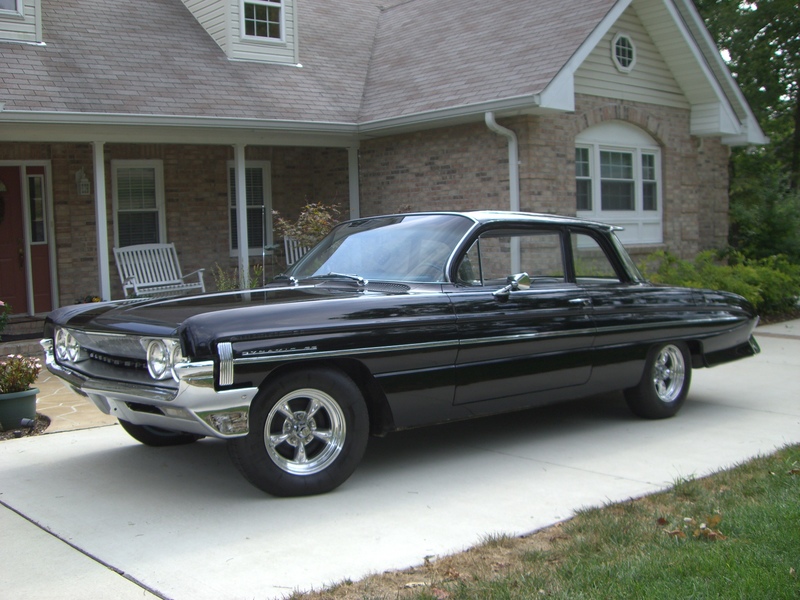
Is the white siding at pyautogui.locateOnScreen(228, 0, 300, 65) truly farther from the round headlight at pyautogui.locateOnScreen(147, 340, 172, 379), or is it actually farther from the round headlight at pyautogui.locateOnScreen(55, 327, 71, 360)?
the round headlight at pyautogui.locateOnScreen(147, 340, 172, 379)

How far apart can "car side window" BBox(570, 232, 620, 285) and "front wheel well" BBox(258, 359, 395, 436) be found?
6.95ft

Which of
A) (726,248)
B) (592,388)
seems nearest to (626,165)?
(726,248)

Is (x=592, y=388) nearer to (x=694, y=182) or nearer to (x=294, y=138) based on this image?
(x=294, y=138)

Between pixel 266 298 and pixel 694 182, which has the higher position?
pixel 694 182

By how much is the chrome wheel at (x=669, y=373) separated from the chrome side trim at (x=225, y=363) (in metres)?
3.77

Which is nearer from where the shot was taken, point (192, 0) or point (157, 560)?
point (157, 560)

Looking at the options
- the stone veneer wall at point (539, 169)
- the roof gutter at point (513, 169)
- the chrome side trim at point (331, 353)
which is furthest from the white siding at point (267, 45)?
the chrome side trim at point (331, 353)

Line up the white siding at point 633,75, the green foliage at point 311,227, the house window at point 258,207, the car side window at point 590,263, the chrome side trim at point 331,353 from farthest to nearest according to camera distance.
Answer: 1. the house window at point 258,207
2. the white siding at point 633,75
3. the green foliage at point 311,227
4. the car side window at point 590,263
5. the chrome side trim at point 331,353

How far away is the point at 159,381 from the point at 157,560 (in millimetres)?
1018

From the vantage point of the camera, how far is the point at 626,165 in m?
14.5

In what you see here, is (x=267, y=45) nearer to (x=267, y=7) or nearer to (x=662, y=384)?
(x=267, y=7)

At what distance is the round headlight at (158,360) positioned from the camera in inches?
190

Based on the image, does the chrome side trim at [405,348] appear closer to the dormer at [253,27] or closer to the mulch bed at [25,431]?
the mulch bed at [25,431]

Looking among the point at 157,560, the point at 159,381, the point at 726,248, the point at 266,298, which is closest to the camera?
the point at 157,560
